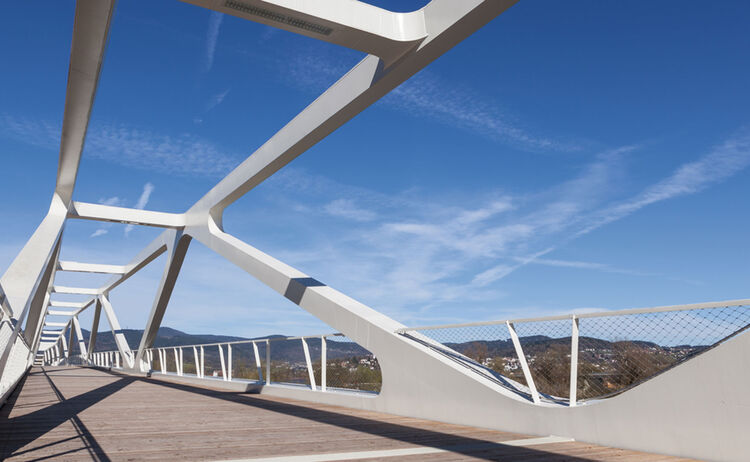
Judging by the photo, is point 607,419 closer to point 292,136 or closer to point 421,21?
point 421,21

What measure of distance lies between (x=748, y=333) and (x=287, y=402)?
628 cm

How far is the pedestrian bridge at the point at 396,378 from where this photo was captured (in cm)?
348

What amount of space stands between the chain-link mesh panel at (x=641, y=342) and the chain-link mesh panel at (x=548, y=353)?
16 centimetres

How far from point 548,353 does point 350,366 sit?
3.45 metres

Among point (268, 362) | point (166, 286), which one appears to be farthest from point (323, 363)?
point (166, 286)

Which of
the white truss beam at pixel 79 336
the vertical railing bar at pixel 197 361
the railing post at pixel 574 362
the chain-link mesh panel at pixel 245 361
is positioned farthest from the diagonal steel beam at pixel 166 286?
the white truss beam at pixel 79 336

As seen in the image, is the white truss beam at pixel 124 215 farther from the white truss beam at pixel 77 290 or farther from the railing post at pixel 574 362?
the white truss beam at pixel 77 290

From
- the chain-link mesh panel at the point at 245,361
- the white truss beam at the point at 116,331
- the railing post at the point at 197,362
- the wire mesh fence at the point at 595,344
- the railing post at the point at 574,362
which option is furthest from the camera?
the white truss beam at the point at 116,331

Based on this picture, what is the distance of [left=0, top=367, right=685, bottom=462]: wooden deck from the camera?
143 inches

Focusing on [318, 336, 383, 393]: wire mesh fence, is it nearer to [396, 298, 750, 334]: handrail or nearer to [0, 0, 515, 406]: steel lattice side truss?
[0, 0, 515, 406]: steel lattice side truss

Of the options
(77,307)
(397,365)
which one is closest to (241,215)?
(397,365)

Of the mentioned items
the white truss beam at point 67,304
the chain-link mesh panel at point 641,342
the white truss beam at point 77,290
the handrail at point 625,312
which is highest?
the white truss beam at point 77,290

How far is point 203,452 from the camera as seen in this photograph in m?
3.78

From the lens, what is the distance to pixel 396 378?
641cm
